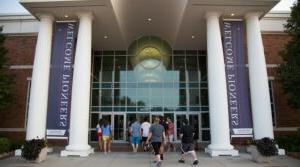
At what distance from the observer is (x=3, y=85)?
1847cm

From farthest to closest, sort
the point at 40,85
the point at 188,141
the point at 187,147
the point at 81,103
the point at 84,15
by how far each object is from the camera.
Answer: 1. the point at 84,15
2. the point at 40,85
3. the point at 81,103
4. the point at 187,147
5. the point at 188,141

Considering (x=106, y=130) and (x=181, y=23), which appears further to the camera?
(x=181, y=23)

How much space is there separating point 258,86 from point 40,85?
11.7 m

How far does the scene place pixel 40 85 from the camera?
1697 centimetres

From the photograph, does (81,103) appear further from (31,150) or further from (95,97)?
(95,97)

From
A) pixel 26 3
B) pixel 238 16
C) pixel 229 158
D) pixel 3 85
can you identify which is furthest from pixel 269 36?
pixel 3 85

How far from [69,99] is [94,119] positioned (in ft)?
25.2

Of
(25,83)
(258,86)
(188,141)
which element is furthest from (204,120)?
(25,83)

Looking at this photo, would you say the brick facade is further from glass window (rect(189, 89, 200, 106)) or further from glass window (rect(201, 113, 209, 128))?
glass window (rect(189, 89, 200, 106))

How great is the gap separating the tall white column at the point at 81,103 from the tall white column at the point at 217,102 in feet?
21.5

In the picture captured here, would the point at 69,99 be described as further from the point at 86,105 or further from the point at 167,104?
the point at 167,104

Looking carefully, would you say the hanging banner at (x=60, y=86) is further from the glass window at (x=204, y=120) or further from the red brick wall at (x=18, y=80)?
the glass window at (x=204, y=120)

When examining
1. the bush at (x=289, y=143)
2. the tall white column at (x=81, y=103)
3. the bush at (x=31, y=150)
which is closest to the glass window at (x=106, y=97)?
the tall white column at (x=81, y=103)

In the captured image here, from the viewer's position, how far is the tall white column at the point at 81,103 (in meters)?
16.2
